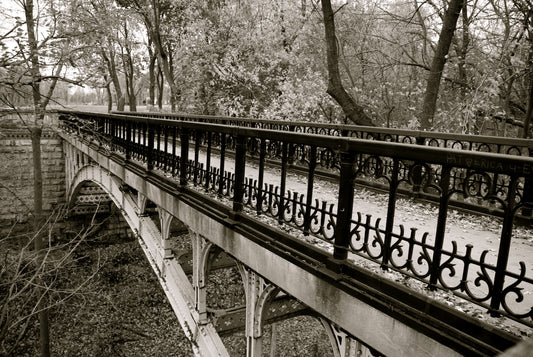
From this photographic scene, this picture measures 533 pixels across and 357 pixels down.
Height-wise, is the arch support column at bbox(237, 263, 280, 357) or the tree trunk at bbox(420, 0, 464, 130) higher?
the tree trunk at bbox(420, 0, 464, 130)

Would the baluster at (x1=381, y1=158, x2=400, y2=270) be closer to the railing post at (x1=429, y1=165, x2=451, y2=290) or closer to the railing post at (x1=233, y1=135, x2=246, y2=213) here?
the railing post at (x1=429, y1=165, x2=451, y2=290)

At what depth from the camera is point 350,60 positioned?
23.5m

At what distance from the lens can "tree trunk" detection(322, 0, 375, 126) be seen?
11039 mm

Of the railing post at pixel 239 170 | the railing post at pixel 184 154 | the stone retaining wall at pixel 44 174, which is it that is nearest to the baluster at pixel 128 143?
the railing post at pixel 184 154

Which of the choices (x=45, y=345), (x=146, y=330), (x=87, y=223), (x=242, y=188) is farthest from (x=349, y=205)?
(x=87, y=223)

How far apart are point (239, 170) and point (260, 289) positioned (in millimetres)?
1315

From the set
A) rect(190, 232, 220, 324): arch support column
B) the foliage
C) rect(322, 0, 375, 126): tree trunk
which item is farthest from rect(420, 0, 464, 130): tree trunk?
the foliage

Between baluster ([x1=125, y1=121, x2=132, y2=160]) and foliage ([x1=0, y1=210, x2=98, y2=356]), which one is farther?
baluster ([x1=125, y1=121, x2=132, y2=160])

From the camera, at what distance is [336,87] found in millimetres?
11102

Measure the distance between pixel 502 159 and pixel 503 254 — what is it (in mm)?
554

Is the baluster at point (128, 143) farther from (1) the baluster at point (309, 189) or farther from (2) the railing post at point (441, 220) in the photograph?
(2) the railing post at point (441, 220)

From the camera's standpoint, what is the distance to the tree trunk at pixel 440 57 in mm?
9992

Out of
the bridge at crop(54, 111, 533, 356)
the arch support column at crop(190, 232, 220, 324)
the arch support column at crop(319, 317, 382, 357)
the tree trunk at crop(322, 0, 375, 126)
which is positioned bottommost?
the arch support column at crop(190, 232, 220, 324)

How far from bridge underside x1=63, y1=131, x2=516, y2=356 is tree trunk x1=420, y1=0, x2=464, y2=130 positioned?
7146mm
